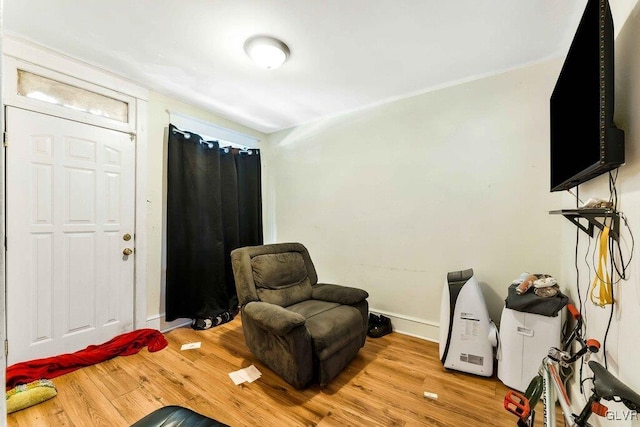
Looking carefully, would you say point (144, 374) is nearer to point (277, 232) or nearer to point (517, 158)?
point (277, 232)

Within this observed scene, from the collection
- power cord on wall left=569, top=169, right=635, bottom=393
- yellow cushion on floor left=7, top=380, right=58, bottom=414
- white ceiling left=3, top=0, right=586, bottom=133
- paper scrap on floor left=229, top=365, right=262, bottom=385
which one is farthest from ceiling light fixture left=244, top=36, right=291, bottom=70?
yellow cushion on floor left=7, top=380, right=58, bottom=414

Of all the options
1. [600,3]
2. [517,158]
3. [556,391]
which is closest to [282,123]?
[517,158]

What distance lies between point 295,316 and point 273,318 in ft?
0.51

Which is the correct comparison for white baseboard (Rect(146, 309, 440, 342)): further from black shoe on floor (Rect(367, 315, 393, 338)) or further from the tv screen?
the tv screen

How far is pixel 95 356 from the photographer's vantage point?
2.30m

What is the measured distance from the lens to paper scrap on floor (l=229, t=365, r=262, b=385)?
213 centimetres

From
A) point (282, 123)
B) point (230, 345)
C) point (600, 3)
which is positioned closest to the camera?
point (600, 3)

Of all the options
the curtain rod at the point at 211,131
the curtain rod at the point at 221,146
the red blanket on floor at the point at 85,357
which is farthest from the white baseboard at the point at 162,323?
the curtain rod at the point at 211,131

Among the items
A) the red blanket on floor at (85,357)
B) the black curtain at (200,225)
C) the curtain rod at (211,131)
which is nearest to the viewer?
the red blanket on floor at (85,357)

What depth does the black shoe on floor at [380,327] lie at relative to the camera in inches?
111

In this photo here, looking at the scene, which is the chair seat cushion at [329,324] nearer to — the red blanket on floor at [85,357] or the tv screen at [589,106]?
the red blanket on floor at [85,357]

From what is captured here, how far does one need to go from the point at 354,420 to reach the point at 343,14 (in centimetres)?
248

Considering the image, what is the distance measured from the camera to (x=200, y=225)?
3139 mm

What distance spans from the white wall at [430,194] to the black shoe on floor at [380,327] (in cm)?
9
